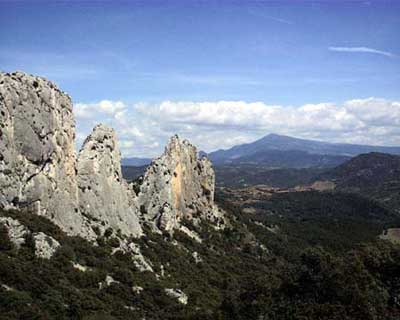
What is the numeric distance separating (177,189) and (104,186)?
30.7 m

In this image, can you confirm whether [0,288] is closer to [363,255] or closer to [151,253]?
[151,253]

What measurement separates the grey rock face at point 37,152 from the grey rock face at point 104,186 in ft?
11.7

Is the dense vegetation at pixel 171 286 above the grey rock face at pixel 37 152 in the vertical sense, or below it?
below

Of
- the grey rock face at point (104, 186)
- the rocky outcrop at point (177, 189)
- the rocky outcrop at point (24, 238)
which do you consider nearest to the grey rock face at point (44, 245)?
the rocky outcrop at point (24, 238)

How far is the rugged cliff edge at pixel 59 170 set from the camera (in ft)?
171

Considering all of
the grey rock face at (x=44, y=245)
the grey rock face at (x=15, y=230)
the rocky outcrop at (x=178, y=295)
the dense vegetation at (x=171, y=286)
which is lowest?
the rocky outcrop at (x=178, y=295)

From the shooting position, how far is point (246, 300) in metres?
45.6

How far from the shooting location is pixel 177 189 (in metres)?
96.7

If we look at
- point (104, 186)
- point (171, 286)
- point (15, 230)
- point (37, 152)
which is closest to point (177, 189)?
point (104, 186)

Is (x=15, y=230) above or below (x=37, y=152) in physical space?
below

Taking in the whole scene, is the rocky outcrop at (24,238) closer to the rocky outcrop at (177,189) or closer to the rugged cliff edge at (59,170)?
the rugged cliff edge at (59,170)

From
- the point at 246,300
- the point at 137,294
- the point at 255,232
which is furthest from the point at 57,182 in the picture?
the point at 255,232

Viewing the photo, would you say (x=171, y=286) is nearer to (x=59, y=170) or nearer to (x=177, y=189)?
(x=59, y=170)

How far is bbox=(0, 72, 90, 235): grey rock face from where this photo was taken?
51281 mm
